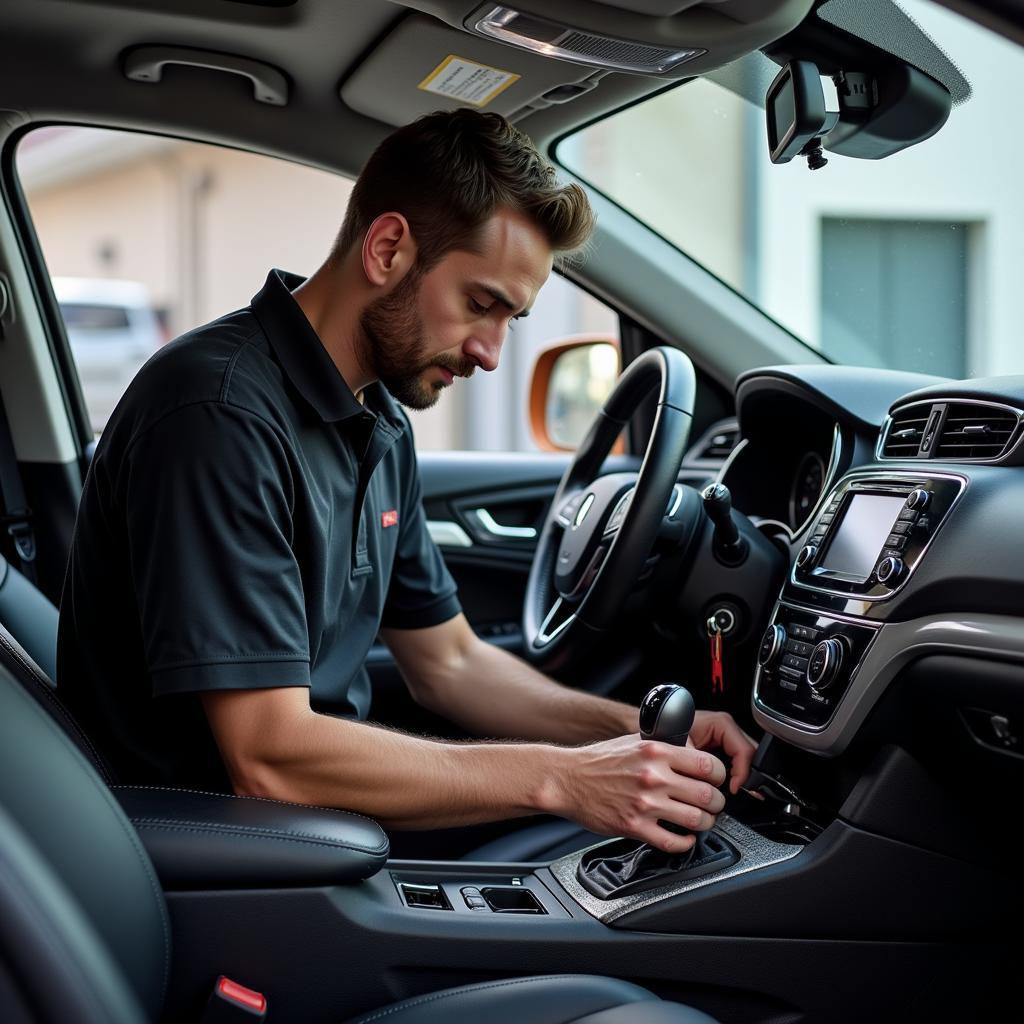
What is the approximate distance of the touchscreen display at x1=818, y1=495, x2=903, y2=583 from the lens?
1388 millimetres

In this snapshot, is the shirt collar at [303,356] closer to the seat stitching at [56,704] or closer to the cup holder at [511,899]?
the seat stitching at [56,704]

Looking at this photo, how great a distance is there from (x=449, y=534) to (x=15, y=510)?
84 centimetres

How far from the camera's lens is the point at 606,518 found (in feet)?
5.84

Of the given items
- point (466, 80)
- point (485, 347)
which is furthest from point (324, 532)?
point (466, 80)

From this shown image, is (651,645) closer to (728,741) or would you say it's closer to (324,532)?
(728,741)

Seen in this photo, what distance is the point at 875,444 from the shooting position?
161 centimetres

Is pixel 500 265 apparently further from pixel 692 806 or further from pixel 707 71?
pixel 692 806

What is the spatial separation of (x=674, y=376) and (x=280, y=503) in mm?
629

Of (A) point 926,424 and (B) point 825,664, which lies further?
(A) point 926,424

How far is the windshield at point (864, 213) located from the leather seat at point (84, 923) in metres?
0.91

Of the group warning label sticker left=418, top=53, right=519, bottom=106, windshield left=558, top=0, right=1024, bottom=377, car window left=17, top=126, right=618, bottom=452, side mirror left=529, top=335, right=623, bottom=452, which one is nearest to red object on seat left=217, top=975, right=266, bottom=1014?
windshield left=558, top=0, right=1024, bottom=377

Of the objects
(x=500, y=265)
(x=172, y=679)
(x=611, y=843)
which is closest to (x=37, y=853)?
(x=172, y=679)

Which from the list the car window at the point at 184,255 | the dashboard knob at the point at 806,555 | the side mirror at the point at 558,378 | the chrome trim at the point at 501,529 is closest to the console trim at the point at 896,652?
the dashboard knob at the point at 806,555

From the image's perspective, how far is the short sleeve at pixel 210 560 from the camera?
3.86 feet
